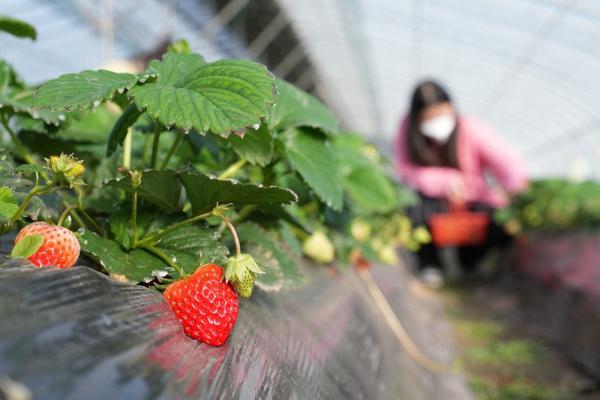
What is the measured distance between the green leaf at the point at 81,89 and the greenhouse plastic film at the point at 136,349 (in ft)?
0.67

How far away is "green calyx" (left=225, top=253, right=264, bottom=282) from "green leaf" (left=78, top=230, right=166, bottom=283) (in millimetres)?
94

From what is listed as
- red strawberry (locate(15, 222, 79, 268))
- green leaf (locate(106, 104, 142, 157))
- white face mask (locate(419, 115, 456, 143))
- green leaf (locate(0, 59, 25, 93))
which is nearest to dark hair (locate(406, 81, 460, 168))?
white face mask (locate(419, 115, 456, 143))

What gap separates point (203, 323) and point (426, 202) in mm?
5289

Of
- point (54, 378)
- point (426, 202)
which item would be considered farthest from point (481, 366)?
point (54, 378)

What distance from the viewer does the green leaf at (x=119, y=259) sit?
763mm

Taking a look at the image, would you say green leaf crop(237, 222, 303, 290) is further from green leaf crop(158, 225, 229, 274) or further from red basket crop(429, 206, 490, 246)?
red basket crop(429, 206, 490, 246)

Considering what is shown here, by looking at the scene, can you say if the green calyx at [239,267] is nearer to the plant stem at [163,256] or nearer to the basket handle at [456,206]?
the plant stem at [163,256]

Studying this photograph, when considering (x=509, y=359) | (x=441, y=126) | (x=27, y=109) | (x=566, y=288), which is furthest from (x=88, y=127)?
(x=441, y=126)

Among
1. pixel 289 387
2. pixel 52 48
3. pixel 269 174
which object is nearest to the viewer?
pixel 289 387

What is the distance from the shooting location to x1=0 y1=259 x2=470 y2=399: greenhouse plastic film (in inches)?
18.2

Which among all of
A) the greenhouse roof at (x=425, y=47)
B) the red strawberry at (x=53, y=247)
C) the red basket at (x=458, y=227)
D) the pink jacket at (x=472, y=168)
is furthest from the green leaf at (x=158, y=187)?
the greenhouse roof at (x=425, y=47)

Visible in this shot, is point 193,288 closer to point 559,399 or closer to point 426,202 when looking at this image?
point 559,399

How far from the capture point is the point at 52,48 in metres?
11.6

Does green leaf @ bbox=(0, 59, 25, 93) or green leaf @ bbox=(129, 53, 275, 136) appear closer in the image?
green leaf @ bbox=(129, 53, 275, 136)
